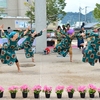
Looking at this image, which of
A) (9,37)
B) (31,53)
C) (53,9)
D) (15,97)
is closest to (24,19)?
(53,9)

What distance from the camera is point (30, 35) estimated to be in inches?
460

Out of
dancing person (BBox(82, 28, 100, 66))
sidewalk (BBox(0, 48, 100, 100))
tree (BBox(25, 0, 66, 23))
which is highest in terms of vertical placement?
tree (BBox(25, 0, 66, 23))

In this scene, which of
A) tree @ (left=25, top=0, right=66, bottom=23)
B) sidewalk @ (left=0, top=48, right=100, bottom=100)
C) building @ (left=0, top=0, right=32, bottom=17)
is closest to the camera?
sidewalk @ (left=0, top=48, right=100, bottom=100)

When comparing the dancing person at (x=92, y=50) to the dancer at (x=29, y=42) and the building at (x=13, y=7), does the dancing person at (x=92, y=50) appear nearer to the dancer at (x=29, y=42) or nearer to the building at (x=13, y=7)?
the dancer at (x=29, y=42)

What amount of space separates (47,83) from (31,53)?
457 cm

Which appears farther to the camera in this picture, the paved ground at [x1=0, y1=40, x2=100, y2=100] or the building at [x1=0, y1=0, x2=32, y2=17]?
the building at [x1=0, y1=0, x2=32, y2=17]

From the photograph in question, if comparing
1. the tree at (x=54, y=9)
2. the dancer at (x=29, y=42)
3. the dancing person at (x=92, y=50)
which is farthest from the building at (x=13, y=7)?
the dancing person at (x=92, y=50)

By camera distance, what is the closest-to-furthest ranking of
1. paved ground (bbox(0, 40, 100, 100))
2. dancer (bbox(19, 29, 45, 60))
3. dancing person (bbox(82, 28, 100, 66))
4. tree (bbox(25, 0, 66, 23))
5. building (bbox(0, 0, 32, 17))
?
1. paved ground (bbox(0, 40, 100, 100))
2. dancing person (bbox(82, 28, 100, 66))
3. dancer (bbox(19, 29, 45, 60))
4. tree (bbox(25, 0, 66, 23))
5. building (bbox(0, 0, 32, 17))

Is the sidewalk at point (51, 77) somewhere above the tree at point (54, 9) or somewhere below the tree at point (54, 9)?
below

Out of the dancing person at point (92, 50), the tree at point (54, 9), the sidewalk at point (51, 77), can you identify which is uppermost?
the tree at point (54, 9)

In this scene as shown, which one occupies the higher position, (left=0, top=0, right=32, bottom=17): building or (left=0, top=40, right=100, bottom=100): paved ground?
(left=0, top=0, right=32, bottom=17): building

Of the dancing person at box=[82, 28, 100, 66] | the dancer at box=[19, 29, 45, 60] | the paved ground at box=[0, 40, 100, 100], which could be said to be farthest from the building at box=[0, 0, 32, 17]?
the dancing person at box=[82, 28, 100, 66]

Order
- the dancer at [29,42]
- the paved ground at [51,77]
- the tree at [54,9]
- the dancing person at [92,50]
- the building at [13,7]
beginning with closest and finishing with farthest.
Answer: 1. the paved ground at [51,77]
2. the dancing person at [92,50]
3. the dancer at [29,42]
4. the tree at [54,9]
5. the building at [13,7]

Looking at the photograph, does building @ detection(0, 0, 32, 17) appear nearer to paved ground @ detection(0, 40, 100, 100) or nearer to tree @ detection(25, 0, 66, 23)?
tree @ detection(25, 0, 66, 23)
